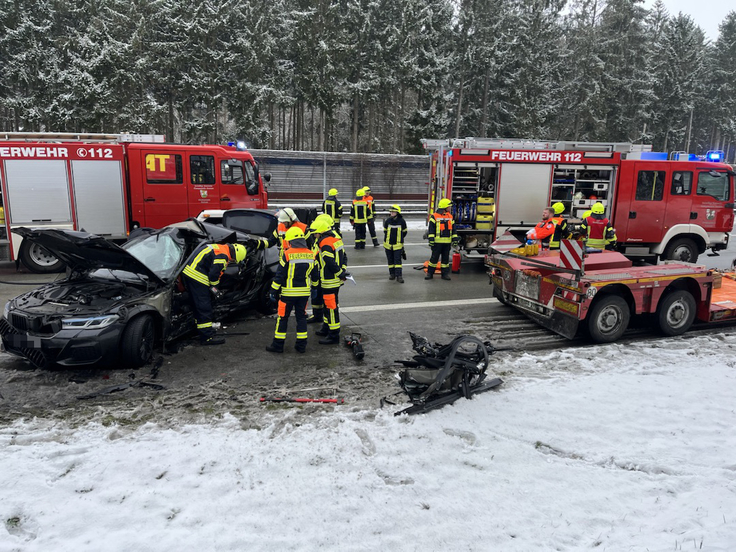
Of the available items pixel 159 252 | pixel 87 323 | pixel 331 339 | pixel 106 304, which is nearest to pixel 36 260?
pixel 159 252

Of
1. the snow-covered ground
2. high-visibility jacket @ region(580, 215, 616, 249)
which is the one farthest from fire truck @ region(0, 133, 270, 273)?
the snow-covered ground

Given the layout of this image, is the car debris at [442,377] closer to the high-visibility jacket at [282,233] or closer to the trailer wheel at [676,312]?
the high-visibility jacket at [282,233]

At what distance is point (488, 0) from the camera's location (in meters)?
33.8

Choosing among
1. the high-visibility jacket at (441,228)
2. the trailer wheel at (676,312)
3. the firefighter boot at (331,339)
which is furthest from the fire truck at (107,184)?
the trailer wheel at (676,312)

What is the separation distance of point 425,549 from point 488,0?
36785 millimetres

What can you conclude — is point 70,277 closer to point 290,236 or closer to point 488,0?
point 290,236

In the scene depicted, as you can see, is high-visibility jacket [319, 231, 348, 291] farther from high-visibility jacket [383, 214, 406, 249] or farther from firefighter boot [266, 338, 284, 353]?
high-visibility jacket [383, 214, 406, 249]

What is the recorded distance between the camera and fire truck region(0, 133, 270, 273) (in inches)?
439

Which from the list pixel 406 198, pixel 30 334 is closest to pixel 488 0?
pixel 406 198

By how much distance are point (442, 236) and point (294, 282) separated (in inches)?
198

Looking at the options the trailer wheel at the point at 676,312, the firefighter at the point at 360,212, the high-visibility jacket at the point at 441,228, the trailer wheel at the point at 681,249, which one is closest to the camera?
the trailer wheel at the point at 676,312

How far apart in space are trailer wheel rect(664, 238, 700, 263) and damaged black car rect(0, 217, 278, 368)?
10.3 meters

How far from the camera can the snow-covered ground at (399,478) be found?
319cm

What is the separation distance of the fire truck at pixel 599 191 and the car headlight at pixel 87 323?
27.3 ft
